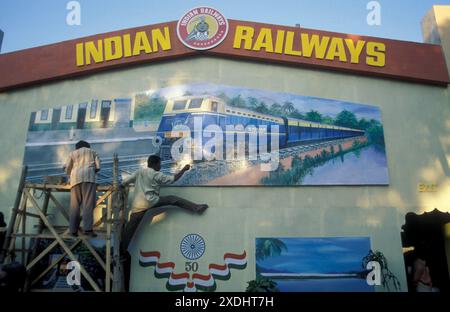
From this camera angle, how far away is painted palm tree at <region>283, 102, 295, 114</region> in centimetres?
988

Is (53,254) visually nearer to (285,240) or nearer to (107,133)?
(107,133)

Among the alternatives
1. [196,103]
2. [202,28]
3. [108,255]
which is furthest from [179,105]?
[108,255]

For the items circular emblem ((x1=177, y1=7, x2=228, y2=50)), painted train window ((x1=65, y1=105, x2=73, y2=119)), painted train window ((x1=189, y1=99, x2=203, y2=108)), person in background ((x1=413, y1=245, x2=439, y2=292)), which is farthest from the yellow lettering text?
person in background ((x1=413, y1=245, x2=439, y2=292))

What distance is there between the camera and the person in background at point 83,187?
780 cm

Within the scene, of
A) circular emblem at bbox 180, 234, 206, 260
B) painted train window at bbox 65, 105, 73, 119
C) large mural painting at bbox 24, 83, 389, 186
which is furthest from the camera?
painted train window at bbox 65, 105, 73, 119

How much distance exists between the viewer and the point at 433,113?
399 inches

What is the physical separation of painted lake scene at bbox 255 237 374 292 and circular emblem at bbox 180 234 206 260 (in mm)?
1286

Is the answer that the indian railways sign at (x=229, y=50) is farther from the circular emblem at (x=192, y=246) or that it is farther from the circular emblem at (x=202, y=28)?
the circular emblem at (x=192, y=246)

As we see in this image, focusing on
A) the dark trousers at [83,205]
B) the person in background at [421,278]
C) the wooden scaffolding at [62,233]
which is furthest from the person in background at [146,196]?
the person in background at [421,278]

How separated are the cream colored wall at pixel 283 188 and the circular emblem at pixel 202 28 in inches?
18.2

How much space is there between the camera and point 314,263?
29.2 feet

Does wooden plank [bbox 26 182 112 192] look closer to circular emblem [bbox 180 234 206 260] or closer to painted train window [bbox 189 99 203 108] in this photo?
circular emblem [bbox 180 234 206 260]

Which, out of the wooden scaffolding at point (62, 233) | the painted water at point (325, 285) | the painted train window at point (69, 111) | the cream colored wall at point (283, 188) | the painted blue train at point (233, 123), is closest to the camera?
the wooden scaffolding at point (62, 233)

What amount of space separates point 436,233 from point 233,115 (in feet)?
21.6
